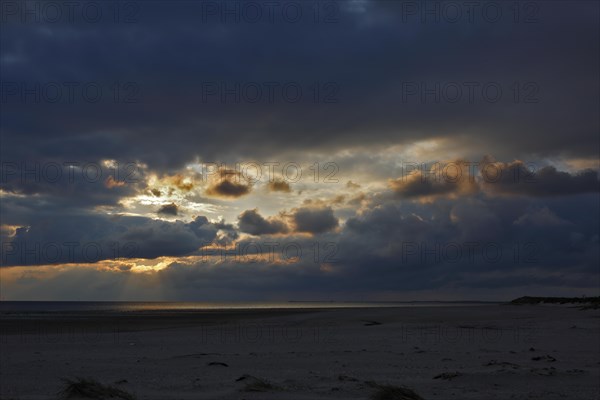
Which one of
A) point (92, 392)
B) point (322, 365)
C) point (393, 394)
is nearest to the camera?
point (92, 392)

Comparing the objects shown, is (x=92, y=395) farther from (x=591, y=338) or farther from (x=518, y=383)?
(x=591, y=338)

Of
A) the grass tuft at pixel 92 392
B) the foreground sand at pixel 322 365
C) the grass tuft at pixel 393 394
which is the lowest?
the foreground sand at pixel 322 365

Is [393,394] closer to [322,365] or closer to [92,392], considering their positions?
[92,392]

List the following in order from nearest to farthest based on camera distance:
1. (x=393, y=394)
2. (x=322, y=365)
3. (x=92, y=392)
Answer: (x=92, y=392)
(x=393, y=394)
(x=322, y=365)

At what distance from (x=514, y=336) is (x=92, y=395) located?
20468mm

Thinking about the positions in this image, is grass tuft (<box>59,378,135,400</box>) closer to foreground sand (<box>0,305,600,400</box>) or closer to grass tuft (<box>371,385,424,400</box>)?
foreground sand (<box>0,305,600,400</box>)

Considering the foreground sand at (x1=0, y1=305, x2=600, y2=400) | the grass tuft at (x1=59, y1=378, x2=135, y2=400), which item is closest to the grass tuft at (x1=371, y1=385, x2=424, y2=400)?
the foreground sand at (x1=0, y1=305, x2=600, y2=400)

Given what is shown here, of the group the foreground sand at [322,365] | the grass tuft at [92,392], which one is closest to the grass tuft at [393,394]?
the foreground sand at [322,365]

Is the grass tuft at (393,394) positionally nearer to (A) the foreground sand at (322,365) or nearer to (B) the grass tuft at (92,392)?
(A) the foreground sand at (322,365)

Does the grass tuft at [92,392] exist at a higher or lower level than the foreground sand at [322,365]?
higher

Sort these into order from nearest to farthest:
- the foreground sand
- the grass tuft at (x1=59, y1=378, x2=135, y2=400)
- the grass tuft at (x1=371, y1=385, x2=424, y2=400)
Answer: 1. the grass tuft at (x1=59, y1=378, x2=135, y2=400)
2. the grass tuft at (x1=371, y1=385, x2=424, y2=400)
3. the foreground sand

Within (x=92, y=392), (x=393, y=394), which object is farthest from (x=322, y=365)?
(x=92, y=392)

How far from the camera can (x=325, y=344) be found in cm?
2208

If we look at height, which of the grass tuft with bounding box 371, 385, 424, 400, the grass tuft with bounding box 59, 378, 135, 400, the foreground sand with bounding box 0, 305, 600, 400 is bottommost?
the foreground sand with bounding box 0, 305, 600, 400
